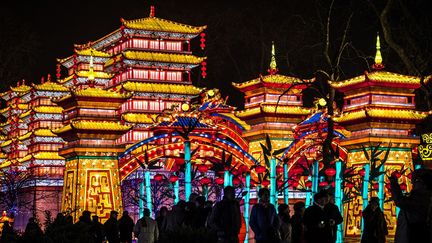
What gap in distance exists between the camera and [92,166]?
121 ft

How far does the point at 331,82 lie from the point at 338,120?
2.12 metres

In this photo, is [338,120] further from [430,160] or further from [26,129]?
[26,129]

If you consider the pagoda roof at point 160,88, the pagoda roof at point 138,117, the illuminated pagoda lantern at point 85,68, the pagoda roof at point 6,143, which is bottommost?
the pagoda roof at point 6,143

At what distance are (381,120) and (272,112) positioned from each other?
24.2 ft

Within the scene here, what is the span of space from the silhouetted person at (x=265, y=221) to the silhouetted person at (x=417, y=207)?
4142mm

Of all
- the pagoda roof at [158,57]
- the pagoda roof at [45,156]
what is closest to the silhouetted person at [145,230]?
the pagoda roof at [158,57]

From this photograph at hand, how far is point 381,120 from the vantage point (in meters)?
32.8

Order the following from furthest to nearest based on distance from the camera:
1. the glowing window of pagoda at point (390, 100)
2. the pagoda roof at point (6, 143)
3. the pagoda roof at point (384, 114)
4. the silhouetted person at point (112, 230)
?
the pagoda roof at point (6, 143) < the glowing window of pagoda at point (390, 100) < the pagoda roof at point (384, 114) < the silhouetted person at point (112, 230)


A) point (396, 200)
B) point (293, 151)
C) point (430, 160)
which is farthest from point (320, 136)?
point (396, 200)

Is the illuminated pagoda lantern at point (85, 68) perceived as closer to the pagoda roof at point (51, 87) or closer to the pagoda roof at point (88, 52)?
the pagoda roof at point (88, 52)

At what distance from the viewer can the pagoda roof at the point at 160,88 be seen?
58.0 m

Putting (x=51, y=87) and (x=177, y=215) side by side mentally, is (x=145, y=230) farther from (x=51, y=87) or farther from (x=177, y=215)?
(x=51, y=87)

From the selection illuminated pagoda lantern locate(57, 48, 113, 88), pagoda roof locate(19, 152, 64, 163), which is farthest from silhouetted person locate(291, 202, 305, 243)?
illuminated pagoda lantern locate(57, 48, 113, 88)

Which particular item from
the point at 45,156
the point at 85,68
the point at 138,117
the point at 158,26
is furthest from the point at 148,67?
the point at 45,156
